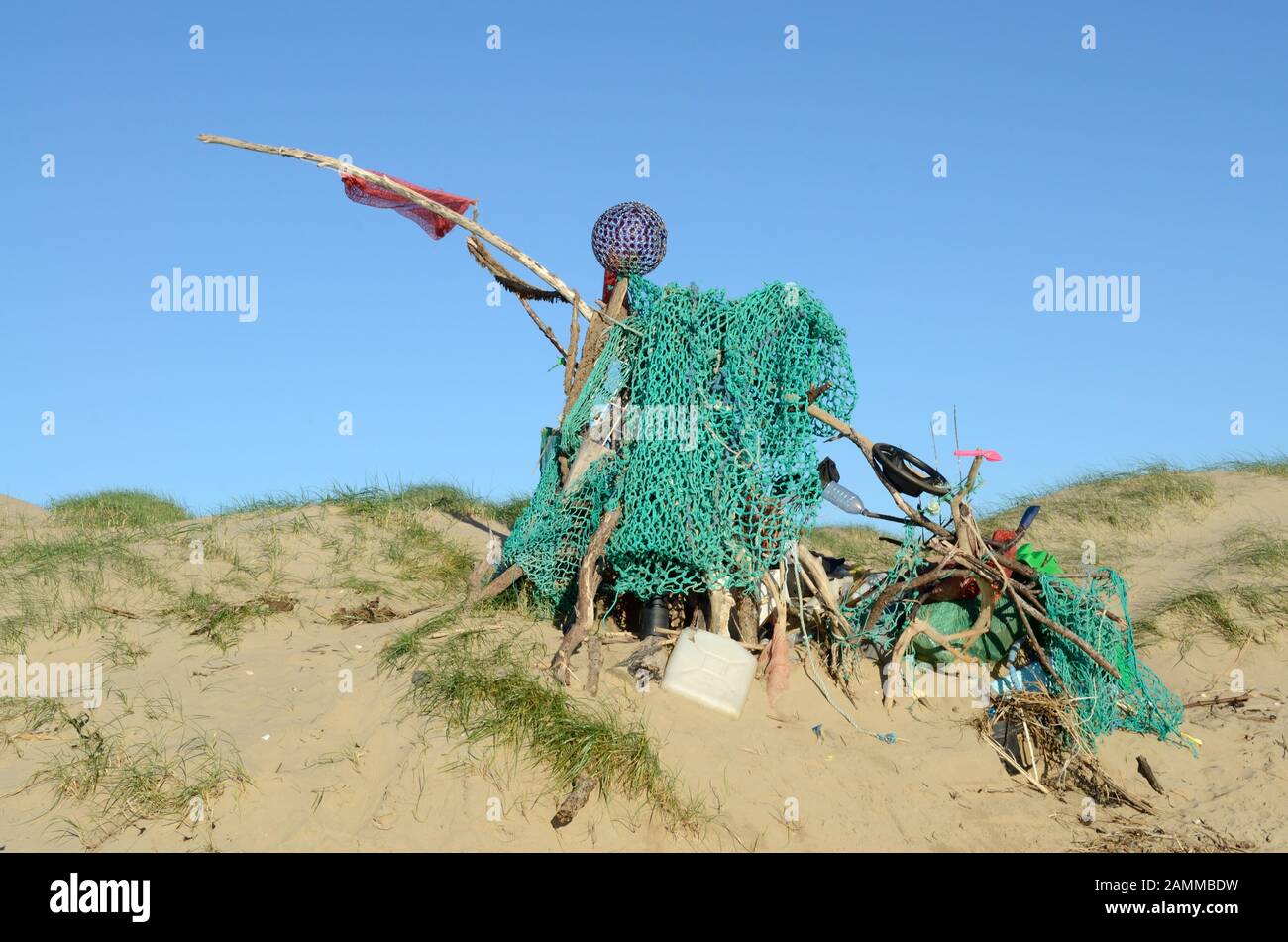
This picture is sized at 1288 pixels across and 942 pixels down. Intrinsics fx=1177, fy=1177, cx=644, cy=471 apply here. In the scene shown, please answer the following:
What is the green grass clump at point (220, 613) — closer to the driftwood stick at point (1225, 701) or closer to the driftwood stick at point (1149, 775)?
the driftwood stick at point (1149, 775)

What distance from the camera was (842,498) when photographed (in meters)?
6.77

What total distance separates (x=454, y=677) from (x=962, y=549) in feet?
9.68

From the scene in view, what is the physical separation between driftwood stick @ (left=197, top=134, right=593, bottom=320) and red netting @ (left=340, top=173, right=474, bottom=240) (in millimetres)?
74

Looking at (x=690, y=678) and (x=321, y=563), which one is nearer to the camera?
(x=690, y=678)

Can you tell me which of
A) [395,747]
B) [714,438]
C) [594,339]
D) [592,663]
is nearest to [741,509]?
[714,438]

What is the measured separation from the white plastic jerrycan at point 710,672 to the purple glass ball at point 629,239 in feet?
7.48

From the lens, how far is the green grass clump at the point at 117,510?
33.4ft

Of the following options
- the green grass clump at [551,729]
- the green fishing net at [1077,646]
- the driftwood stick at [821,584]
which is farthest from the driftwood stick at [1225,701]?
the green grass clump at [551,729]

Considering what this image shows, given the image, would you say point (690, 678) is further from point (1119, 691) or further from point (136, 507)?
point (136, 507)

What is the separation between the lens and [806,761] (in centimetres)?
608

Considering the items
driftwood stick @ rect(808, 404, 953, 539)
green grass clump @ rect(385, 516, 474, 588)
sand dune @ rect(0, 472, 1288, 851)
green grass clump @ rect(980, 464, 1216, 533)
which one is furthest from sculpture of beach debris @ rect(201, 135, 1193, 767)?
green grass clump @ rect(980, 464, 1216, 533)

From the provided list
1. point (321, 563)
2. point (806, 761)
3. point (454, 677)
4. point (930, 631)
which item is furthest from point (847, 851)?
point (321, 563)

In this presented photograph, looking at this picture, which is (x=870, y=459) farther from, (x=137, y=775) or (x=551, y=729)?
(x=137, y=775)

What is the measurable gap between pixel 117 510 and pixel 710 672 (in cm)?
681
